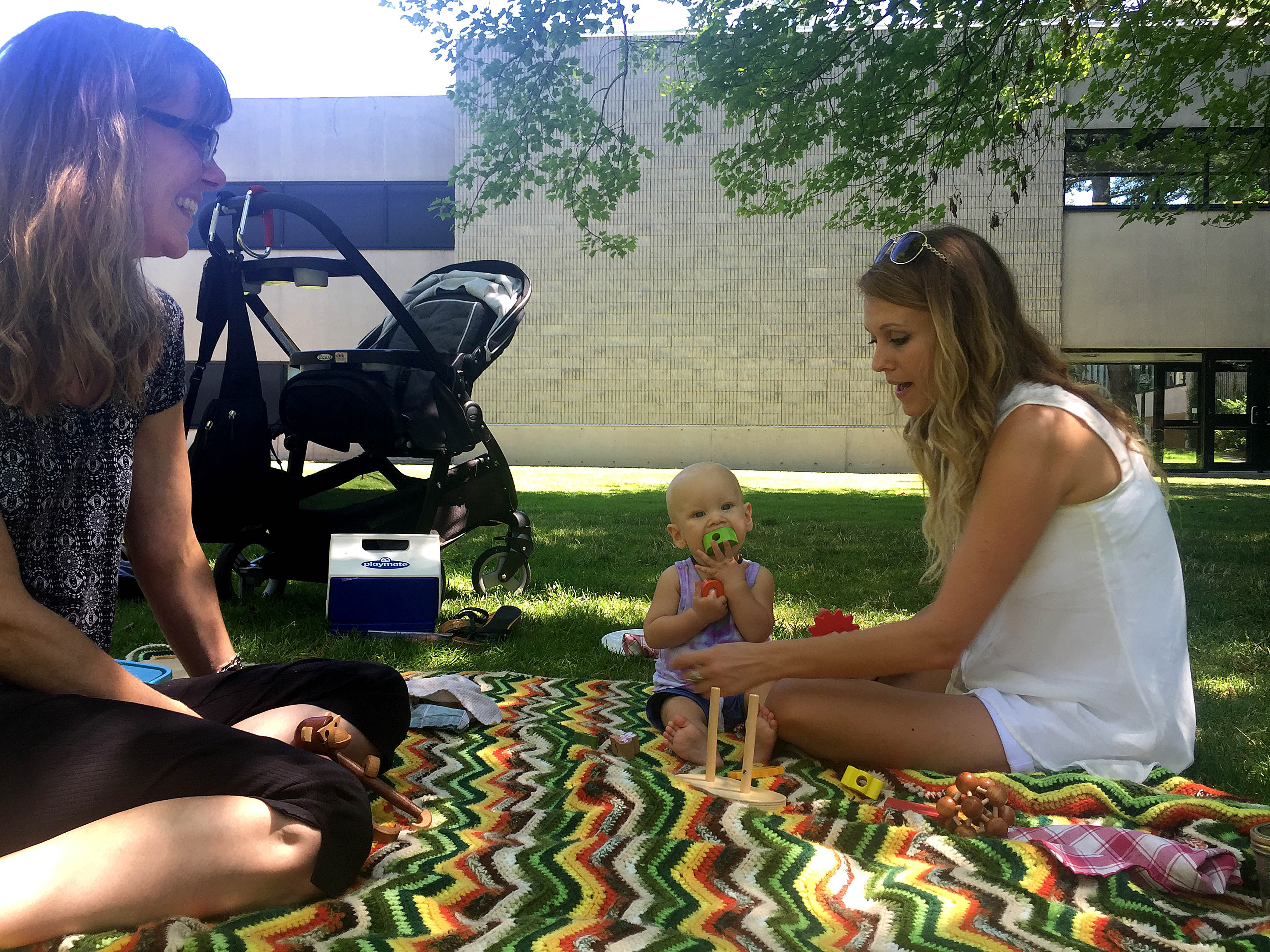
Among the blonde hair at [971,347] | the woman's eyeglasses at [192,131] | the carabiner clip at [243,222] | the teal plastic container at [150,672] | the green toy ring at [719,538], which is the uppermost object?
the carabiner clip at [243,222]

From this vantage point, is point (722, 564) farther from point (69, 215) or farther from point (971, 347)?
point (69, 215)

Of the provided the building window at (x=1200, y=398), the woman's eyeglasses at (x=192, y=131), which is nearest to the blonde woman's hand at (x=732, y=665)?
Answer: the woman's eyeglasses at (x=192, y=131)

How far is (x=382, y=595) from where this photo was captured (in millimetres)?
4277

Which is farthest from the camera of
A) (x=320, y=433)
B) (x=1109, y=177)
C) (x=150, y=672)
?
(x=1109, y=177)

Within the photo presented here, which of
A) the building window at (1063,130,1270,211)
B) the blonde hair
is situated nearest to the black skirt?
the blonde hair

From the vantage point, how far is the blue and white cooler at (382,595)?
4.27 meters

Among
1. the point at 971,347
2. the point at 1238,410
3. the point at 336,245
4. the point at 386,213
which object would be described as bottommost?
the point at 1238,410

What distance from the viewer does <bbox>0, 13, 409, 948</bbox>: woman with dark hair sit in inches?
58.1

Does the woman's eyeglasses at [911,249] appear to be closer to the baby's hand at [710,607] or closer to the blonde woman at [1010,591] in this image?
the blonde woman at [1010,591]

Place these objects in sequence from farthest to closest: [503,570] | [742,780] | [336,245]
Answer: [503,570] → [336,245] → [742,780]

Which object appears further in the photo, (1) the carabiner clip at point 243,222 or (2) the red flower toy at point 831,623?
(1) the carabiner clip at point 243,222

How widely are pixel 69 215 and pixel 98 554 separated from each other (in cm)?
62

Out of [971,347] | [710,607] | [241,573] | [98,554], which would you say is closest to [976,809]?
[710,607]

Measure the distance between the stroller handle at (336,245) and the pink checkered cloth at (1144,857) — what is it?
3.47 m
